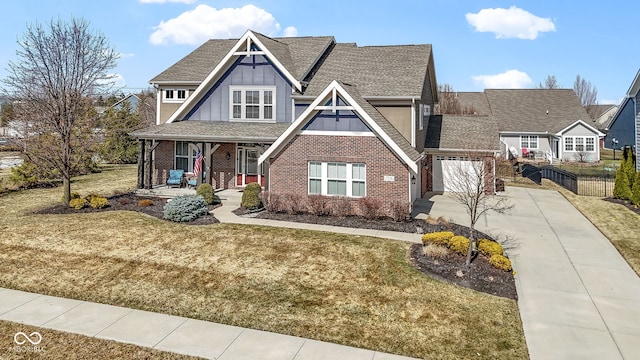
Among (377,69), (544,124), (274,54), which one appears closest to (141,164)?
(274,54)

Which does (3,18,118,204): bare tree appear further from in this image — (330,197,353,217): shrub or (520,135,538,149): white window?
(520,135,538,149): white window

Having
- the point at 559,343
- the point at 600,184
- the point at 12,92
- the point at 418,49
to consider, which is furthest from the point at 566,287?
the point at 12,92

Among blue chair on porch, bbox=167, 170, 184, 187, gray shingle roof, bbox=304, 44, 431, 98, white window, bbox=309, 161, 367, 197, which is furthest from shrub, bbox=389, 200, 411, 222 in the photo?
blue chair on porch, bbox=167, 170, 184, 187

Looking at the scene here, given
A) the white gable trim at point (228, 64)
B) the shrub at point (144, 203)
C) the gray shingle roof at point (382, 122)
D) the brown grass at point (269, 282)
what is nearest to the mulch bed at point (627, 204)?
the gray shingle roof at point (382, 122)

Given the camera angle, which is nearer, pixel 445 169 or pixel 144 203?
pixel 144 203

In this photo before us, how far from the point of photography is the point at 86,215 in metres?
17.6

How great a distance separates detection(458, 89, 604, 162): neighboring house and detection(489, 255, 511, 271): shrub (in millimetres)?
30299

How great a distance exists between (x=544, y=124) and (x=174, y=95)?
4290cm

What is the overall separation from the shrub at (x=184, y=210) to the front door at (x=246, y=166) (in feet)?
21.3

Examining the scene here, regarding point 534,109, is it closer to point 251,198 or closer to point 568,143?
point 568,143

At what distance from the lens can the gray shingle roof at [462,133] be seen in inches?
984

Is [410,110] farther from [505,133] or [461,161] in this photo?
[505,133]

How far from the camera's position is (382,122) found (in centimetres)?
1967

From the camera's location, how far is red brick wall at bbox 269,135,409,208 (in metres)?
17.2
